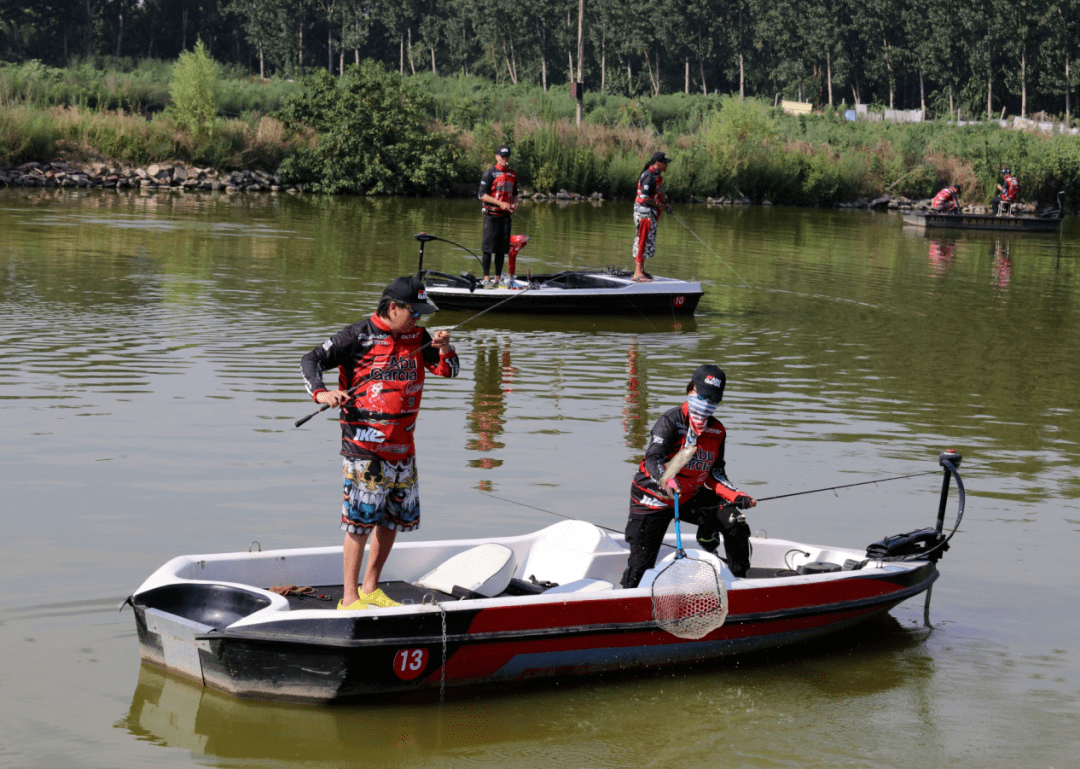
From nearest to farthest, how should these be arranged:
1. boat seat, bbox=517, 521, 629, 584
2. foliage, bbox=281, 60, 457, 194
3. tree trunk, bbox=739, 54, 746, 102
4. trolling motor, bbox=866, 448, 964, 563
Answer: boat seat, bbox=517, 521, 629, 584 → trolling motor, bbox=866, 448, 964, 563 → foliage, bbox=281, 60, 457, 194 → tree trunk, bbox=739, 54, 746, 102

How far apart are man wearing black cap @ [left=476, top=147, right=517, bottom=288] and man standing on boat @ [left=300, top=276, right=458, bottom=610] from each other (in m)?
11.5

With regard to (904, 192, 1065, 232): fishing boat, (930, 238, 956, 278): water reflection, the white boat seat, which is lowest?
the white boat seat

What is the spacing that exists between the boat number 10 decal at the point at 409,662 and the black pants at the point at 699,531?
1520mm

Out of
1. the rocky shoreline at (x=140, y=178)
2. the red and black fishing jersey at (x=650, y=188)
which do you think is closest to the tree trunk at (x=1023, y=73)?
the rocky shoreline at (x=140, y=178)

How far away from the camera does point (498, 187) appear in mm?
18469

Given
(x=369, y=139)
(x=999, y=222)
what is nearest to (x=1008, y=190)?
(x=999, y=222)

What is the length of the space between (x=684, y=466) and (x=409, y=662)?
198cm

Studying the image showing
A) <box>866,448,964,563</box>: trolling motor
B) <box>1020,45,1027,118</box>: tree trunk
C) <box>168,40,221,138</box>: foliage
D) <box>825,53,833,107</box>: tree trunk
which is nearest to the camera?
<box>866,448,964,563</box>: trolling motor

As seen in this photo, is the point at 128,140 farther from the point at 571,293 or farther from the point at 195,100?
the point at 571,293

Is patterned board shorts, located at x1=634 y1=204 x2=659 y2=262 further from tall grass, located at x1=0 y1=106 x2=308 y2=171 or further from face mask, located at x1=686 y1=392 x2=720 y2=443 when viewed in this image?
tall grass, located at x1=0 y1=106 x2=308 y2=171

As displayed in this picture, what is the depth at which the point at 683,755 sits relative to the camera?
6328 mm

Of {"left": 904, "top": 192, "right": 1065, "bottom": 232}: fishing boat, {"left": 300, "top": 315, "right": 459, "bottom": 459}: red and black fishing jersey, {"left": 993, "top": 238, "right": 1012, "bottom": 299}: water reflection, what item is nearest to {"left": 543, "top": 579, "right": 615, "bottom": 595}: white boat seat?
{"left": 300, "top": 315, "right": 459, "bottom": 459}: red and black fishing jersey

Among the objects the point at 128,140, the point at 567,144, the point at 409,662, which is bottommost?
the point at 409,662

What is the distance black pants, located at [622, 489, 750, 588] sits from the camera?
7.50 meters
